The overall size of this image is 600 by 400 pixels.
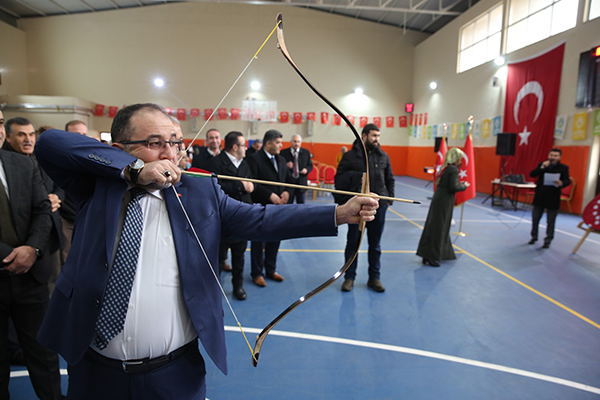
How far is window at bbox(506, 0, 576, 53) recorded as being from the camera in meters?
7.34

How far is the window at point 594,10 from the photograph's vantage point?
6.55 meters

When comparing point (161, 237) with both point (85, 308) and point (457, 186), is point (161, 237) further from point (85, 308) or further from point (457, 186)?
point (457, 186)

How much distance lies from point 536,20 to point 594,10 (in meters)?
1.67

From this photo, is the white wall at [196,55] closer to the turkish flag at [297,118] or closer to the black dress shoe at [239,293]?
the turkish flag at [297,118]

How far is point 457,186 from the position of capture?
391 cm

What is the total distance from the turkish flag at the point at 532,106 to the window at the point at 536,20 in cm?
50

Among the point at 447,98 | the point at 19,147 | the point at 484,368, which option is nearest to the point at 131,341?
the point at 19,147

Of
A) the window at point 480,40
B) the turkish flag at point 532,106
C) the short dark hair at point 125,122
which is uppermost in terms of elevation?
the window at point 480,40

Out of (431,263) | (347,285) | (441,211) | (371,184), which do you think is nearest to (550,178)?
(441,211)

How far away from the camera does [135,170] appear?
0.97m

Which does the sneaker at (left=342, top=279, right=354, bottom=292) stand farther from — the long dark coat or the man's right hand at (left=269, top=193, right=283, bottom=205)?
the long dark coat

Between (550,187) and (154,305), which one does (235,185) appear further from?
(550,187)

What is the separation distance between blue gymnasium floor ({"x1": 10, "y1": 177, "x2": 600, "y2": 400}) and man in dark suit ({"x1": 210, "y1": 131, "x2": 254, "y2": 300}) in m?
0.19

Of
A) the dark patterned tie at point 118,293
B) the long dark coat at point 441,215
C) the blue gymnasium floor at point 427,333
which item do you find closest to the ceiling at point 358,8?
the long dark coat at point 441,215
